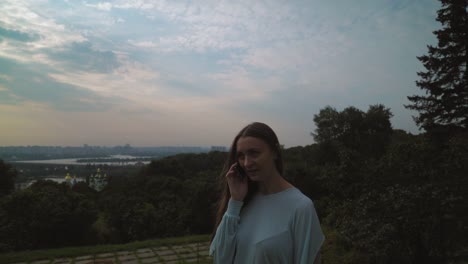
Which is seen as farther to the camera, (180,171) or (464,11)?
(180,171)

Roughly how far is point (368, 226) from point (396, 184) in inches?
29.9

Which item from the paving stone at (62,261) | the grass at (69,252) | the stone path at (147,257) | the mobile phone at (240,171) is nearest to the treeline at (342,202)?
the grass at (69,252)

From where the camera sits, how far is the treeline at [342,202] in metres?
3.87

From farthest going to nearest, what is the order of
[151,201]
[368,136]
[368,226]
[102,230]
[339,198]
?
[368,136]
[151,201]
[102,230]
[339,198]
[368,226]

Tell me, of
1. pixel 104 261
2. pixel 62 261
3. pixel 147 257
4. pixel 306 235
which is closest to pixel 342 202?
pixel 147 257

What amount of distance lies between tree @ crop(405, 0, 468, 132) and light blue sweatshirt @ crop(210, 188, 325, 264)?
12877 millimetres

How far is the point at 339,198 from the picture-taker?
5953mm

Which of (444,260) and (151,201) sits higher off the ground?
(444,260)

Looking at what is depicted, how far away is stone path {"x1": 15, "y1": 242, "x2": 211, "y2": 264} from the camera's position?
248 inches

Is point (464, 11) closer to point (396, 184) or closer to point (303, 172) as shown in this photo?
point (303, 172)

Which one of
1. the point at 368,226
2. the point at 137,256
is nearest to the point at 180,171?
the point at 137,256

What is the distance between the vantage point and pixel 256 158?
1.43m

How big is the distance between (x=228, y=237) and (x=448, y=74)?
13.8 metres

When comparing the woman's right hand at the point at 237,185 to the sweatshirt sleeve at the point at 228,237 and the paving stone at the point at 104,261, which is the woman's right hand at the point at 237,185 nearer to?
the sweatshirt sleeve at the point at 228,237
